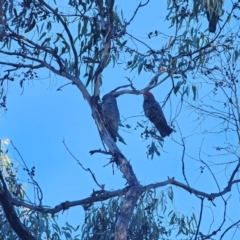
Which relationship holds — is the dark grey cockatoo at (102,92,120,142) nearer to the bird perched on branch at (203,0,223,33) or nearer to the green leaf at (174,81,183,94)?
the green leaf at (174,81,183,94)

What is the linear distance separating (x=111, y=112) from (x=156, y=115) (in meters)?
0.33

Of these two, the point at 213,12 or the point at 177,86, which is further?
the point at 213,12

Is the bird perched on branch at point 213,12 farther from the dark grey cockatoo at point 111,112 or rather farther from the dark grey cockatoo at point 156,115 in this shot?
the dark grey cockatoo at point 111,112

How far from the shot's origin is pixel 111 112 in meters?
5.39

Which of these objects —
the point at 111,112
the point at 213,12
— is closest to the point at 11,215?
the point at 111,112

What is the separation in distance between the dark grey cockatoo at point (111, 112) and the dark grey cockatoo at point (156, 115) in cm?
23

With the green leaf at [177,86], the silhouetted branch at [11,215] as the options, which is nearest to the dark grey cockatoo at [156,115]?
the green leaf at [177,86]

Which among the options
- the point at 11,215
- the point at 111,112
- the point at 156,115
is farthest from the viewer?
the point at 156,115

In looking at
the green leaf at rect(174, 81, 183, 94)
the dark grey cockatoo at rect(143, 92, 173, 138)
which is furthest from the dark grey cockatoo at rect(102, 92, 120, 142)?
the green leaf at rect(174, 81, 183, 94)

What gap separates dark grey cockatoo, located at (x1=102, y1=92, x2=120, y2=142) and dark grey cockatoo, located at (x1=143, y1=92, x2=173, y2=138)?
23 centimetres

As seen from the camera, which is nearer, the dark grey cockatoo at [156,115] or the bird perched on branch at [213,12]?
the dark grey cockatoo at [156,115]

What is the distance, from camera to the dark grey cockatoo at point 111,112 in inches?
206

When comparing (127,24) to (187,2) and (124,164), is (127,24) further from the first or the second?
(124,164)

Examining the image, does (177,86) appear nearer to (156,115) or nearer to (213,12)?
(156,115)
